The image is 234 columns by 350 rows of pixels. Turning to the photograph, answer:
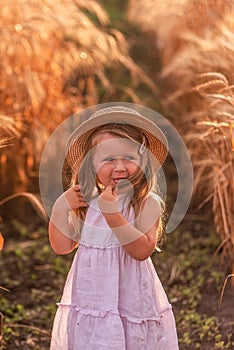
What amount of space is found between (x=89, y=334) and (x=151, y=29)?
10.7 feet

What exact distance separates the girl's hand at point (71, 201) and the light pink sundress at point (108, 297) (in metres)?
0.05

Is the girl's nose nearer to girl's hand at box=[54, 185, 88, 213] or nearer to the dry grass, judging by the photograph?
girl's hand at box=[54, 185, 88, 213]

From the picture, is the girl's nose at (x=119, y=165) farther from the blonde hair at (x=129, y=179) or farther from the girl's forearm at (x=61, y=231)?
the girl's forearm at (x=61, y=231)

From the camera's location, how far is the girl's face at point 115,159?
7.82ft

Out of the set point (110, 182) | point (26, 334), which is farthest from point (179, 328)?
point (110, 182)

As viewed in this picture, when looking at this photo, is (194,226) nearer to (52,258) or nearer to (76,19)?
(52,258)

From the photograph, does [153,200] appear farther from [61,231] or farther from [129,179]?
[61,231]

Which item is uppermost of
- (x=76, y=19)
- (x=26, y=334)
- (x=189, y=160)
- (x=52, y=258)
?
(x=76, y=19)

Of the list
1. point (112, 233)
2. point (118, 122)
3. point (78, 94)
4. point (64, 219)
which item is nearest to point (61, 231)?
point (64, 219)

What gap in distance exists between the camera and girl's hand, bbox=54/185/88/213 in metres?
2.47

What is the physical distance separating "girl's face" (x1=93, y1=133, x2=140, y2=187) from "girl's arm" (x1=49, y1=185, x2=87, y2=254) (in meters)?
0.12

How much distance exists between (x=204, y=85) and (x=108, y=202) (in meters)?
1.06

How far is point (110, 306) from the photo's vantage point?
245 centimetres

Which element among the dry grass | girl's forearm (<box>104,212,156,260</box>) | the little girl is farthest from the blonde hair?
the dry grass
